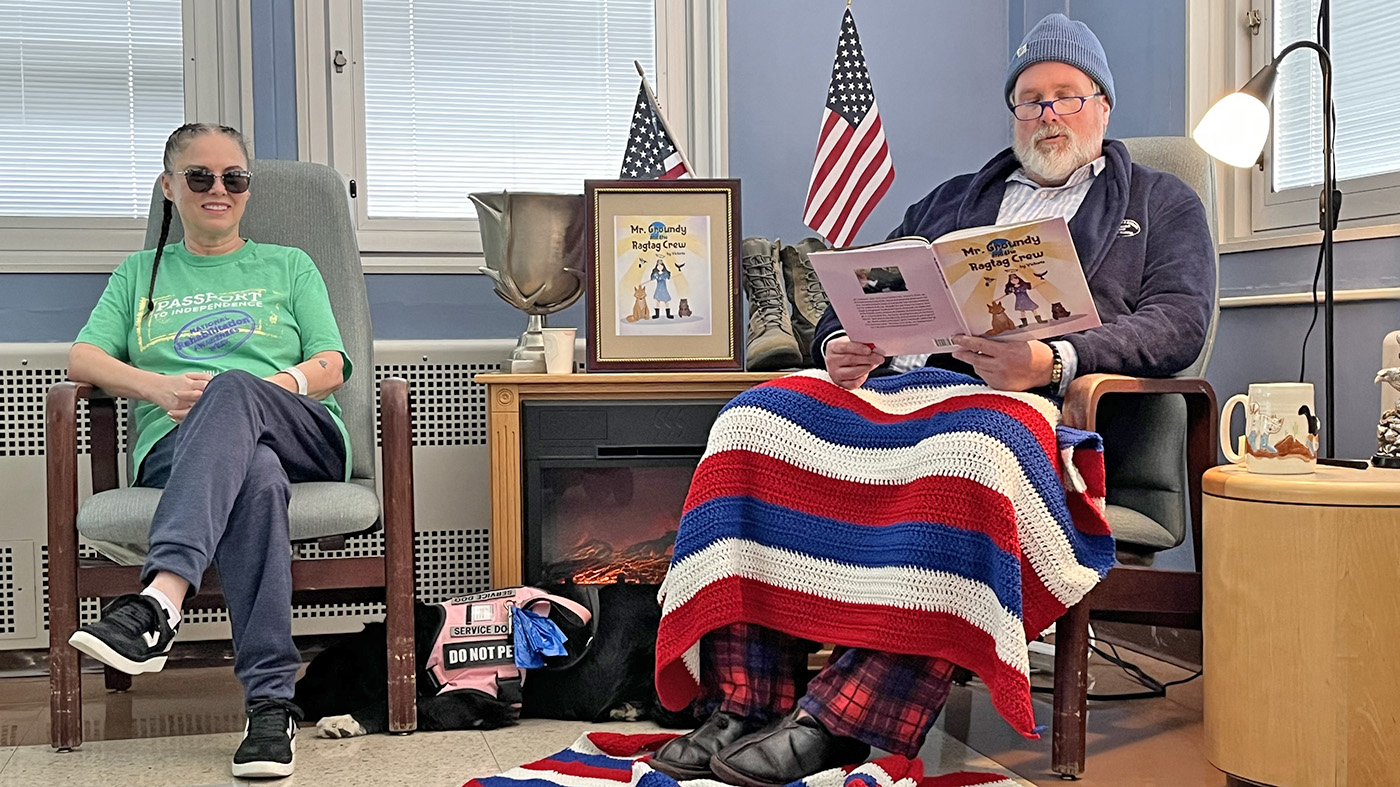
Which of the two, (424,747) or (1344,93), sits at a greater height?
(1344,93)

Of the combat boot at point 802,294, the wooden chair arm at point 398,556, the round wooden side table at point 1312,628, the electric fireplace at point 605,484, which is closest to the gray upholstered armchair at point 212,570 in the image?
the wooden chair arm at point 398,556

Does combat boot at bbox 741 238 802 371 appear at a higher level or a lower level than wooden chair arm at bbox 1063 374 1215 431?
higher

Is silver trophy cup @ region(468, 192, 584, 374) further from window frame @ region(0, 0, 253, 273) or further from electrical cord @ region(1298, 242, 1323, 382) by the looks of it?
electrical cord @ region(1298, 242, 1323, 382)

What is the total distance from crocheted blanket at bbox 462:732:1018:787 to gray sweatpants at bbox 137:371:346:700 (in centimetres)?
44

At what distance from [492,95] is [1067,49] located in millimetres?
1501

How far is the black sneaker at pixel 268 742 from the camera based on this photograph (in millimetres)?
2008

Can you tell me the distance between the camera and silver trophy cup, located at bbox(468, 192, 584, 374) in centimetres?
281

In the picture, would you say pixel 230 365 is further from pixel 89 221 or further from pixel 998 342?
pixel 998 342

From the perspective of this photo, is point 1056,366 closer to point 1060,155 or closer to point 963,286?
point 963,286

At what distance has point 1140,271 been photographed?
219 centimetres

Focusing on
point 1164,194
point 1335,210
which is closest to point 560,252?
point 1164,194

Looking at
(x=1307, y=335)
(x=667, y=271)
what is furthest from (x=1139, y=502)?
(x=667, y=271)

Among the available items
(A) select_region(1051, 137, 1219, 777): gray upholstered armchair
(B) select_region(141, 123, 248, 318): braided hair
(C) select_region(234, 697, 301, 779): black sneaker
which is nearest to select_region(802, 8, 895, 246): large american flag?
(A) select_region(1051, 137, 1219, 777): gray upholstered armchair

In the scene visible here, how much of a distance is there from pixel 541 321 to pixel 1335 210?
1570 mm
